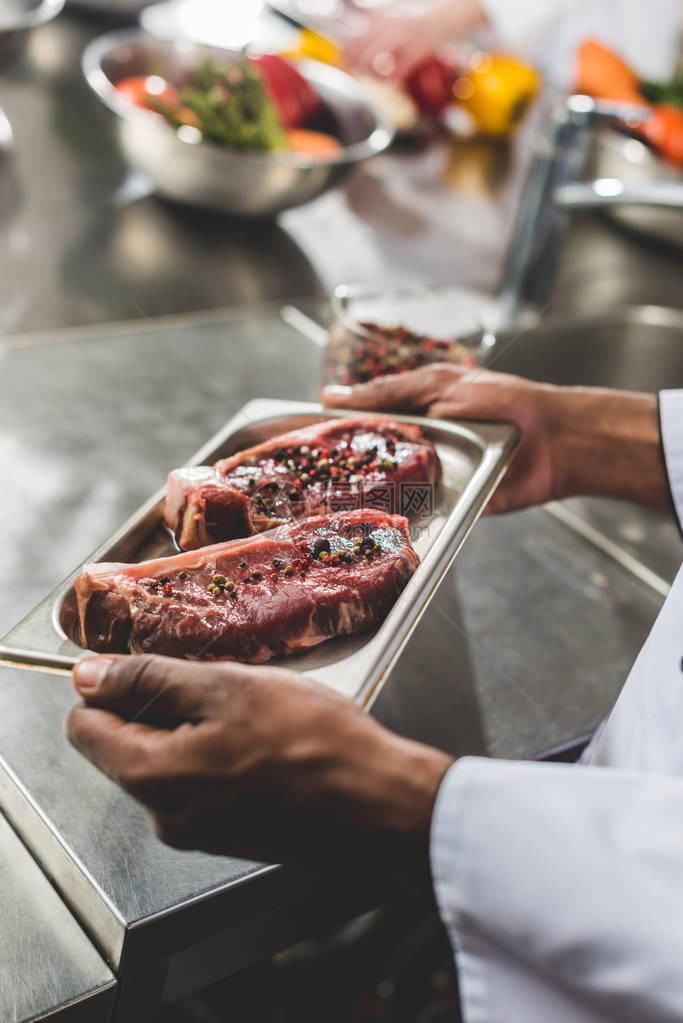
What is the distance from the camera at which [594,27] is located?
2914 mm

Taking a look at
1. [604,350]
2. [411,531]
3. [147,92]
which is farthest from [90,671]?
[147,92]

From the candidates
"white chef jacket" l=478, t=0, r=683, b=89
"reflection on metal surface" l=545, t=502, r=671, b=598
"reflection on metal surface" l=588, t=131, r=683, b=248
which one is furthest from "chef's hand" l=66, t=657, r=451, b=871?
"white chef jacket" l=478, t=0, r=683, b=89

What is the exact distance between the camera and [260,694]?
0.60 m

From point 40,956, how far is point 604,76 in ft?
8.39

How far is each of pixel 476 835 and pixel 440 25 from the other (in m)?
2.66

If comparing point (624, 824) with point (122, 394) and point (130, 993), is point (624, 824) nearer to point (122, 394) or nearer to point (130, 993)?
point (130, 993)

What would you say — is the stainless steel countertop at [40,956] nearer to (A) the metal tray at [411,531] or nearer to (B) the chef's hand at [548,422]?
(A) the metal tray at [411,531]

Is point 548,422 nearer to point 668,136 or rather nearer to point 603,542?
point 603,542

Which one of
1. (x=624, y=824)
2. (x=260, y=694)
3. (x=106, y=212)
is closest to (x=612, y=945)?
(x=624, y=824)

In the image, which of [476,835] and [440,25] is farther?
[440,25]

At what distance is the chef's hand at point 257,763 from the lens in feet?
1.91

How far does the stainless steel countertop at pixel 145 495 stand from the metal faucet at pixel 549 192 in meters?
0.07

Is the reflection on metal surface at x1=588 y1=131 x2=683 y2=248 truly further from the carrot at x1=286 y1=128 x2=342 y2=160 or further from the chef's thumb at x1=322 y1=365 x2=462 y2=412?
the chef's thumb at x1=322 y1=365 x2=462 y2=412

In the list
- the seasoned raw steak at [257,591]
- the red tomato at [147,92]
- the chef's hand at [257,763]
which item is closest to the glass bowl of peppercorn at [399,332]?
the seasoned raw steak at [257,591]
